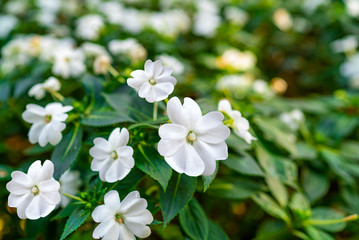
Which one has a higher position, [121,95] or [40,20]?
[121,95]

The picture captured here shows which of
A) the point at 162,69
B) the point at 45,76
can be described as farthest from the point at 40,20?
Answer: the point at 162,69

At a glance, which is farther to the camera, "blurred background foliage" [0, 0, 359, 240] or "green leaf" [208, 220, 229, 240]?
"blurred background foliage" [0, 0, 359, 240]

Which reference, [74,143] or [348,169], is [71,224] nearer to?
[74,143]

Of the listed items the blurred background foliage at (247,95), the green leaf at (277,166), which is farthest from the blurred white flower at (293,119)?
the green leaf at (277,166)

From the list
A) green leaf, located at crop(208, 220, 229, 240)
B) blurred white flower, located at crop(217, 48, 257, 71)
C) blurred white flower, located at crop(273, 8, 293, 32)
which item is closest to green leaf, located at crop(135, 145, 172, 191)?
green leaf, located at crop(208, 220, 229, 240)

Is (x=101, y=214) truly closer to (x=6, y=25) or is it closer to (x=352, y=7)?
(x=6, y=25)

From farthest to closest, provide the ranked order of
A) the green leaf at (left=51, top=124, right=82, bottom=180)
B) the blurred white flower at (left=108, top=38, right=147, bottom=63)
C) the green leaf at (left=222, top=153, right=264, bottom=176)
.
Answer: the blurred white flower at (left=108, top=38, right=147, bottom=63)
the green leaf at (left=222, top=153, right=264, bottom=176)
the green leaf at (left=51, top=124, right=82, bottom=180)

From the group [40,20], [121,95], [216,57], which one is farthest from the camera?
[40,20]

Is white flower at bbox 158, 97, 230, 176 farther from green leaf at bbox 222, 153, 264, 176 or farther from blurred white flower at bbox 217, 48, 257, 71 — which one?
blurred white flower at bbox 217, 48, 257, 71
